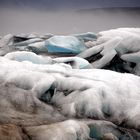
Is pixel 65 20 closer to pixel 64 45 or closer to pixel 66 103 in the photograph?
pixel 64 45

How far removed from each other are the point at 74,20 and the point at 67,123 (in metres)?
7.82

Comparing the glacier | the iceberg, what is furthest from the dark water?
the glacier

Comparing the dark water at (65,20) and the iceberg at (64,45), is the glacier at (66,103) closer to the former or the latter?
the iceberg at (64,45)

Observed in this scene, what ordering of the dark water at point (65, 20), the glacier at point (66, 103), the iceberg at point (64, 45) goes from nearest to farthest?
the glacier at point (66, 103) → the iceberg at point (64, 45) → the dark water at point (65, 20)

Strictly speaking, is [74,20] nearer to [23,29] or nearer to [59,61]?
[23,29]

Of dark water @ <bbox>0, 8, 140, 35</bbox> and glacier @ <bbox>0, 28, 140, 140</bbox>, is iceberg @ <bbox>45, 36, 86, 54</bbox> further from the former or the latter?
dark water @ <bbox>0, 8, 140, 35</bbox>

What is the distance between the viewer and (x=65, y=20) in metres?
9.59

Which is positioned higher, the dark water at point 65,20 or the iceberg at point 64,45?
the iceberg at point 64,45

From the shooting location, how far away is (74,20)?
9.55m

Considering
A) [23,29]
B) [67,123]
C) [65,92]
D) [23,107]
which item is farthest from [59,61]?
[23,29]

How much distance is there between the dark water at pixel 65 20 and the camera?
8.79 metres

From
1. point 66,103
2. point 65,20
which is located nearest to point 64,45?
point 66,103

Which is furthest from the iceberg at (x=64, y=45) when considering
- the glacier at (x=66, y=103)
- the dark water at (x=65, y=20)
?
the dark water at (x=65, y=20)

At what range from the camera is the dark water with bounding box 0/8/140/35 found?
28.8ft
